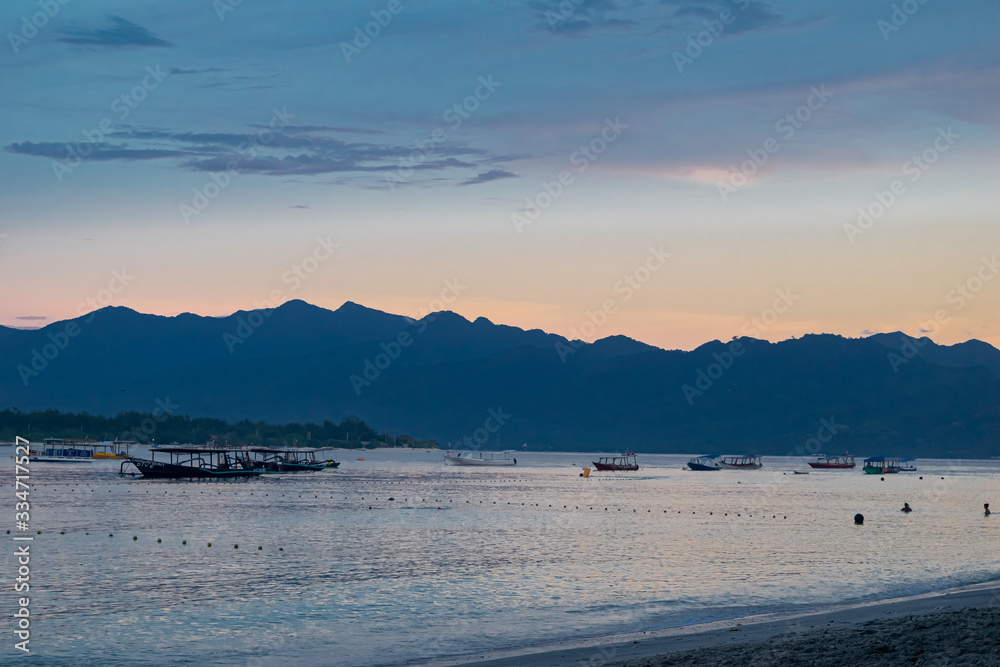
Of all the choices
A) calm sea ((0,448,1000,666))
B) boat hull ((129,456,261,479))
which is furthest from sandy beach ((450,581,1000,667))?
boat hull ((129,456,261,479))

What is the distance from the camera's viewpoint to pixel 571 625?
103 feet

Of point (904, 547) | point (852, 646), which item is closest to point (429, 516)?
point (904, 547)

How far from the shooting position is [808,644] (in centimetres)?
2231

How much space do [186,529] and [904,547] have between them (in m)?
42.9

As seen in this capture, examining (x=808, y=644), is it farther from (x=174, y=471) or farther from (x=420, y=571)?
(x=174, y=471)

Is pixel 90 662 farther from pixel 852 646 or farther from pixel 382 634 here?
pixel 852 646

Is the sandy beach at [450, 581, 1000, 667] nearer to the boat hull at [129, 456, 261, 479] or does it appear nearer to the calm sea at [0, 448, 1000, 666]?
the calm sea at [0, 448, 1000, 666]

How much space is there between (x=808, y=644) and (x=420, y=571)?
24.6m

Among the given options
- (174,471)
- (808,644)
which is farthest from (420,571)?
(174,471)

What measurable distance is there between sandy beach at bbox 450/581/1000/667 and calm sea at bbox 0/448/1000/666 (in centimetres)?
233

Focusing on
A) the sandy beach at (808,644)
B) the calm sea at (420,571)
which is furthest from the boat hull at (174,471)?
the sandy beach at (808,644)

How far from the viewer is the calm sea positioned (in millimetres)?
29359

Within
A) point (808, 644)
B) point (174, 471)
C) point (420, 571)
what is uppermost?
point (808, 644)

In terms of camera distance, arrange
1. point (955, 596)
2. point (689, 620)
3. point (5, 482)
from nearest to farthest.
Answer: point (689, 620) < point (955, 596) < point (5, 482)
